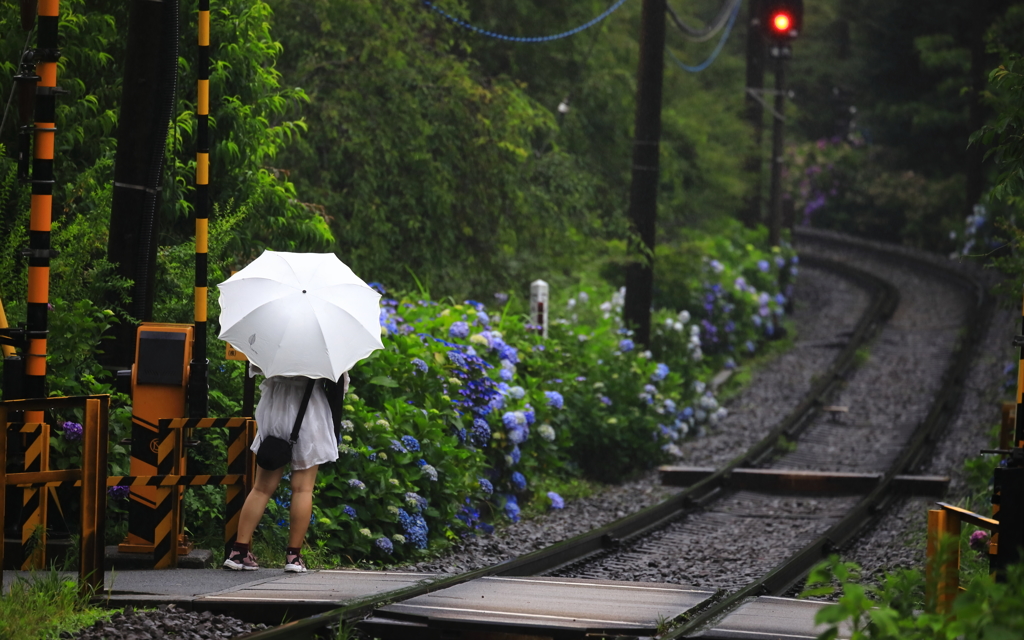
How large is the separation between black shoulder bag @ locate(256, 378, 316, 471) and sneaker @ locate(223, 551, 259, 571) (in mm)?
610

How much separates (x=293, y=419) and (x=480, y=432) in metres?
3.70

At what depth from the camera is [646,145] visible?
16.4 m

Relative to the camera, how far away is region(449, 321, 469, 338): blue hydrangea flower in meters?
11.3

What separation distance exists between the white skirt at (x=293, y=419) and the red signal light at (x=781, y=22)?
16124 mm

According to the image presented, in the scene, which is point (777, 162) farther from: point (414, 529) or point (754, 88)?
point (414, 529)

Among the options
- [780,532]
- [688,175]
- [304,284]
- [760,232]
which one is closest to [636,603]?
[304,284]

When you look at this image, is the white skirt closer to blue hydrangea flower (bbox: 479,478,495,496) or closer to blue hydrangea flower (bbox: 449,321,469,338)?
blue hydrangea flower (bbox: 479,478,495,496)

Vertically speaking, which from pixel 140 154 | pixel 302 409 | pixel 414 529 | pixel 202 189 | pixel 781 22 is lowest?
pixel 414 529

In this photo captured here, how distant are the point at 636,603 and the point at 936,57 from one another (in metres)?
30.3

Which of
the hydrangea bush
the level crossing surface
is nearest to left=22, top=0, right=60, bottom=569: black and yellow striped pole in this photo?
the level crossing surface

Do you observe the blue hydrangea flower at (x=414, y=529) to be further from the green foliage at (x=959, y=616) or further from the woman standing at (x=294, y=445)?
the green foliage at (x=959, y=616)

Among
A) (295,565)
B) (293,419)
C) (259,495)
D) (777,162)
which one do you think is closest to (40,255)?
(293,419)

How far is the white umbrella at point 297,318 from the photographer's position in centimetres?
688

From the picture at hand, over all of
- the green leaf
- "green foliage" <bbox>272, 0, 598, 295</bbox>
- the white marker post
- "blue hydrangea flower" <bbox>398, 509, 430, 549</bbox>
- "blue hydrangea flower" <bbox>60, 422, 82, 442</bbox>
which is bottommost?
"blue hydrangea flower" <bbox>398, 509, 430, 549</bbox>
